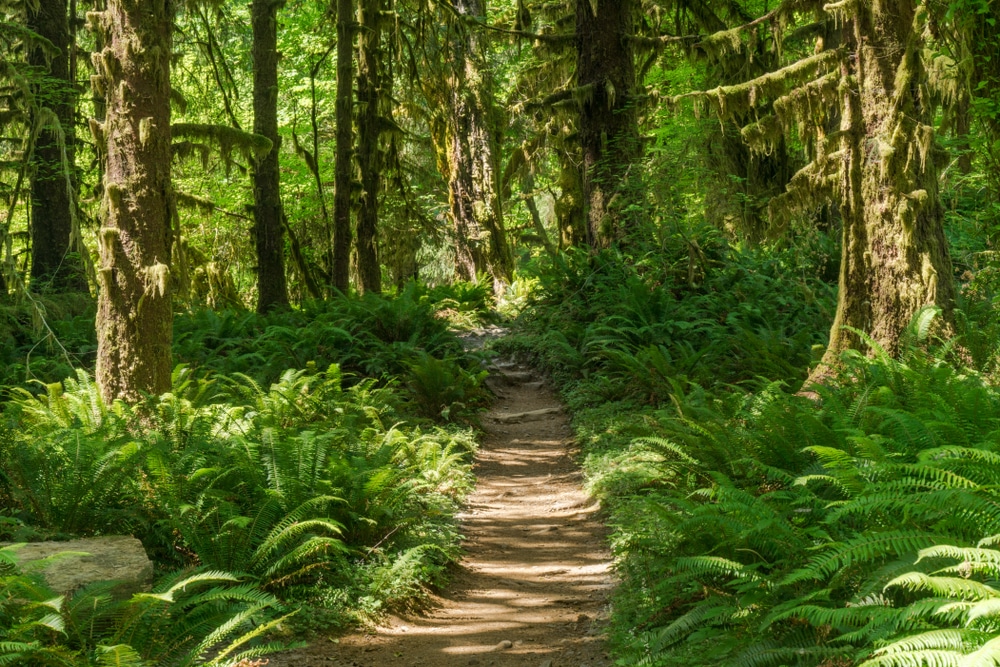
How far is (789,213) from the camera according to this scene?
28.5 ft

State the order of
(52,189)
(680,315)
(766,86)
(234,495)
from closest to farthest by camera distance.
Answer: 1. (234,495)
2. (766,86)
3. (680,315)
4. (52,189)

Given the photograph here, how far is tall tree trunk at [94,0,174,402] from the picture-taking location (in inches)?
275

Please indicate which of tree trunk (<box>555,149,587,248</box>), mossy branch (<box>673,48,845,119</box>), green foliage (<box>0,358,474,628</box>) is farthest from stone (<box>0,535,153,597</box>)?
tree trunk (<box>555,149,587,248</box>)

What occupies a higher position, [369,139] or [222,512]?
[369,139]

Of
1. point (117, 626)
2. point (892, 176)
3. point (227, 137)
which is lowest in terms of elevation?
point (117, 626)

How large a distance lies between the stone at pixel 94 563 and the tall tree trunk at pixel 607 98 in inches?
380

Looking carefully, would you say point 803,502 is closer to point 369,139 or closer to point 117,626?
point 117,626

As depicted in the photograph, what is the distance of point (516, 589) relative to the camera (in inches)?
223

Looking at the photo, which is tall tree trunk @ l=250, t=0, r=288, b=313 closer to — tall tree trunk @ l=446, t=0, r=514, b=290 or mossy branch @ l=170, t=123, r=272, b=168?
mossy branch @ l=170, t=123, r=272, b=168

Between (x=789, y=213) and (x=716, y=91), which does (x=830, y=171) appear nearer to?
(x=789, y=213)

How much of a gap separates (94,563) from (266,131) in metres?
9.90

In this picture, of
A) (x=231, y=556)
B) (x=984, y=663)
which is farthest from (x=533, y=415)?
(x=984, y=663)

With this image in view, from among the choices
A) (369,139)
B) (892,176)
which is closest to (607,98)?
(369,139)

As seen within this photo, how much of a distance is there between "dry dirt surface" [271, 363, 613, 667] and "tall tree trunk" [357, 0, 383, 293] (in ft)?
24.7
